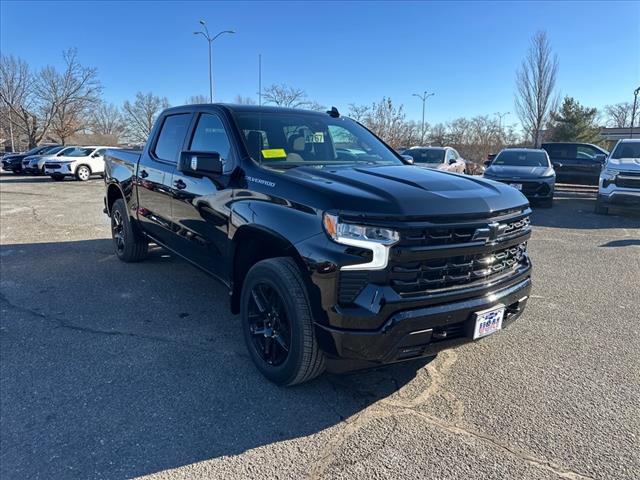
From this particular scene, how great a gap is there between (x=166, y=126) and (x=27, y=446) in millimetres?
3416

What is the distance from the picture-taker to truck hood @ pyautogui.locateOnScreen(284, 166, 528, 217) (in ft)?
8.52

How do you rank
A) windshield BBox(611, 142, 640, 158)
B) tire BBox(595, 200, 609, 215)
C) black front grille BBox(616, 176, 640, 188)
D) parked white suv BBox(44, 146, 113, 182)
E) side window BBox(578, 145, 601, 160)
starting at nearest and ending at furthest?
black front grille BBox(616, 176, 640, 188) < windshield BBox(611, 142, 640, 158) < tire BBox(595, 200, 609, 215) < side window BBox(578, 145, 601, 160) < parked white suv BBox(44, 146, 113, 182)

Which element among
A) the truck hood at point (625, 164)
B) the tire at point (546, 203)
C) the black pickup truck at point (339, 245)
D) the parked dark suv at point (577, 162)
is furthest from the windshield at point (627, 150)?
the black pickup truck at point (339, 245)

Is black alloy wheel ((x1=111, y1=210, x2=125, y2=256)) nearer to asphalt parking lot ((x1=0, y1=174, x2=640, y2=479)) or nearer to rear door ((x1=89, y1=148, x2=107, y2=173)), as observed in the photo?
asphalt parking lot ((x1=0, y1=174, x2=640, y2=479))

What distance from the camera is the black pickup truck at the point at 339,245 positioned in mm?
2545

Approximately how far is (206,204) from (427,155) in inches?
461

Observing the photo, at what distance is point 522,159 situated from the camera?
44.0 feet

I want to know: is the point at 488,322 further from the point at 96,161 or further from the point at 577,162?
the point at 96,161

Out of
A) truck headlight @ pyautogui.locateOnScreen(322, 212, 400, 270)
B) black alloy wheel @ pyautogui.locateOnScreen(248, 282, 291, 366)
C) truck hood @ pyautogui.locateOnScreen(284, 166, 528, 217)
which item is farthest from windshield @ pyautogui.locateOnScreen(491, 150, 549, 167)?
truck headlight @ pyautogui.locateOnScreen(322, 212, 400, 270)

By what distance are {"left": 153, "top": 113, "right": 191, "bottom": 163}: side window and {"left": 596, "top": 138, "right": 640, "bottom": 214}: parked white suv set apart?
33.0 feet

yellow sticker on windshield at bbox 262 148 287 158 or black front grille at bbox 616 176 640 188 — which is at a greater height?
yellow sticker on windshield at bbox 262 148 287 158

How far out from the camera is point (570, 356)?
363 centimetres

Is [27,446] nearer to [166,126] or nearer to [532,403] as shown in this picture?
[532,403]

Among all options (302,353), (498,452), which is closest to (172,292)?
(302,353)
